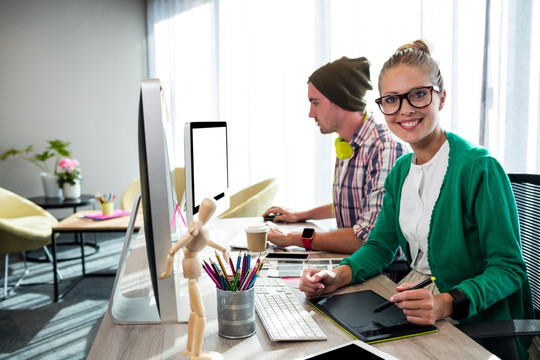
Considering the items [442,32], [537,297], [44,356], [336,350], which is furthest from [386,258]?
[44,356]

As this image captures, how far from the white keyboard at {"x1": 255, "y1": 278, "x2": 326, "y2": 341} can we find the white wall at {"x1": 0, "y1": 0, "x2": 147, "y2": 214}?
5129 millimetres

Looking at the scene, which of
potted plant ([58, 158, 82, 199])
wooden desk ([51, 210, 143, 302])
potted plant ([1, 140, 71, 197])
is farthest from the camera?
potted plant ([1, 140, 71, 197])

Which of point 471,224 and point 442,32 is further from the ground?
point 442,32

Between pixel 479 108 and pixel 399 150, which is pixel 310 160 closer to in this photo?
pixel 479 108

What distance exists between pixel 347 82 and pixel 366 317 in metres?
1.18

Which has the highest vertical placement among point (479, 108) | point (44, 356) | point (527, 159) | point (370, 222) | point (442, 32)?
point (442, 32)

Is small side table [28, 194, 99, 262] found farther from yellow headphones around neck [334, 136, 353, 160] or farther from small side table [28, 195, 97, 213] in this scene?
yellow headphones around neck [334, 136, 353, 160]

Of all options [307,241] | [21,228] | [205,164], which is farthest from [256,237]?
[21,228]

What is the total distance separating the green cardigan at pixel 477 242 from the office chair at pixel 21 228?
116 inches

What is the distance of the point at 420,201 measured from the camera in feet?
4.63

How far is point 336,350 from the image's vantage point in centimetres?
84

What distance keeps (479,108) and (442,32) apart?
510 mm

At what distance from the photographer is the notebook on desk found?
0.97 m

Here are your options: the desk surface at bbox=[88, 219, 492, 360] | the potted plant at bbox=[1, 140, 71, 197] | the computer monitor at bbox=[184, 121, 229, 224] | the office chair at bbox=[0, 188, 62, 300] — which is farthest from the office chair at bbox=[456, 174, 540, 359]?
the potted plant at bbox=[1, 140, 71, 197]
